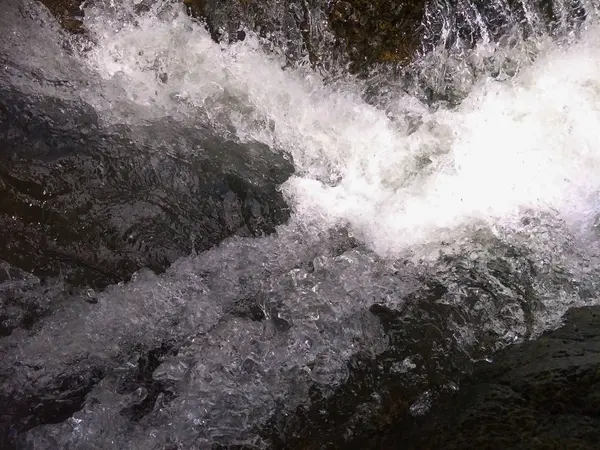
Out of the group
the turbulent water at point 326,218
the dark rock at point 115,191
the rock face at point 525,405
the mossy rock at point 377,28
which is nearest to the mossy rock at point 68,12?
the turbulent water at point 326,218

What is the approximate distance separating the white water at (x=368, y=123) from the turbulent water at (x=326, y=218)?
0.6 inches

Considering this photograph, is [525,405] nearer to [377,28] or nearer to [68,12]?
[377,28]

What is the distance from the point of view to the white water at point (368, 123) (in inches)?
156

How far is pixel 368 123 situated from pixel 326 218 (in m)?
0.83

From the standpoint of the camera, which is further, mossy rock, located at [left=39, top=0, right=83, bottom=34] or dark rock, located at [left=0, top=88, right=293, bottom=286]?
mossy rock, located at [left=39, top=0, right=83, bottom=34]

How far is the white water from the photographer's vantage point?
396cm

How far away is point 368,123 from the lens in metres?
4.04

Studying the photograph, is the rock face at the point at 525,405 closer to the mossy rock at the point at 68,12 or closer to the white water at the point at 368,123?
the white water at the point at 368,123

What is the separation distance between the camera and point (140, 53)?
4.03 m

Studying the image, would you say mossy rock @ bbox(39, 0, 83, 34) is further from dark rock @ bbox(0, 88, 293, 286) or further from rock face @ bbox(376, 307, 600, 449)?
rock face @ bbox(376, 307, 600, 449)

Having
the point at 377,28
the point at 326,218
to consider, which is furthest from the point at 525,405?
the point at 377,28

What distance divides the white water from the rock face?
122cm

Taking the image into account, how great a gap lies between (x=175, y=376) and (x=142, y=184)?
1350mm

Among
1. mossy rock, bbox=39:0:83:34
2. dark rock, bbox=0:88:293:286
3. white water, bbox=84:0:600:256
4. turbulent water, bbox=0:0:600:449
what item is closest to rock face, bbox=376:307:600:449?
turbulent water, bbox=0:0:600:449
